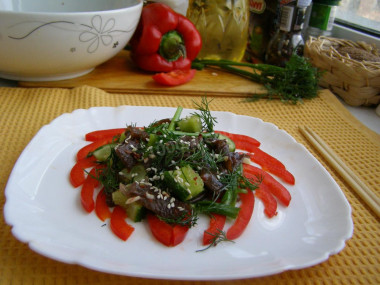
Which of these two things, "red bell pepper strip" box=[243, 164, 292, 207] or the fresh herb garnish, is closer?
"red bell pepper strip" box=[243, 164, 292, 207]

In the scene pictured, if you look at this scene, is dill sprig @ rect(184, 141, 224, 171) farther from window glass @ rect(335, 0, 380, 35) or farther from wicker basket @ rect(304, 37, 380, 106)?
window glass @ rect(335, 0, 380, 35)

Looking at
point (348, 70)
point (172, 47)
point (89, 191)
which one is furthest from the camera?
point (172, 47)

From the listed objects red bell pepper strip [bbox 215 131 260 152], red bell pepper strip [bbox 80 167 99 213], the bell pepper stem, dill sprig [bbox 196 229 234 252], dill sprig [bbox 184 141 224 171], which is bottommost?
dill sprig [bbox 196 229 234 252]

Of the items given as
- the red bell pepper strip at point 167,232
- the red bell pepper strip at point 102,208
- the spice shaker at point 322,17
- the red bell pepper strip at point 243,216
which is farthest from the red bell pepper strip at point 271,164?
the spice shaker at point 322,17

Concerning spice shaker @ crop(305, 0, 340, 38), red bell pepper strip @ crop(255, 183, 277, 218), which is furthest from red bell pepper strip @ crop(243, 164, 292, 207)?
spice shaker @ crop(305, 0, 340, 38)

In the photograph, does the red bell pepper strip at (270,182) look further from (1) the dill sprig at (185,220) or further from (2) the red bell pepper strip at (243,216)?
(1) the dill sprig at (185,220)

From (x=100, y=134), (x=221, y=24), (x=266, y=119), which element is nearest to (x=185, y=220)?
(x=100, y=134)

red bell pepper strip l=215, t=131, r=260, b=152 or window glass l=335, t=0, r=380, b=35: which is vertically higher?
window glass l=335, t=0, r=380, b=35

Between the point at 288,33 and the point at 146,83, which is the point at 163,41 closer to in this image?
the point at 146,83
